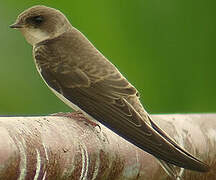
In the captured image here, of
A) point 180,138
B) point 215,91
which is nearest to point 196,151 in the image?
point 180,138

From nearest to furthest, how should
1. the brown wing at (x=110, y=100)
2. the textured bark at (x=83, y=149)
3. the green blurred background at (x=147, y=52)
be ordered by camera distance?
the textured bark at (x=83, y=149) → the brown wing at (x=110, y=100) → the green blurred background at (x=147, y=52)

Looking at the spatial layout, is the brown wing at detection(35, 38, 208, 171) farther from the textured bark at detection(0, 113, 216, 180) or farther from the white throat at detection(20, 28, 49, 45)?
the white throat at detection(20, 28, 49, 45)

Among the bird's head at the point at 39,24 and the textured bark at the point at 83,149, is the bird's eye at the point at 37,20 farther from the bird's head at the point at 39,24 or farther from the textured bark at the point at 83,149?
the textured bark at the point at 83,149

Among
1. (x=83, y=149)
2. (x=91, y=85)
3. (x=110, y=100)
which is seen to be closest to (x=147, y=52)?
(x=91, y=85)

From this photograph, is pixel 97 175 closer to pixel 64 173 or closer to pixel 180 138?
pixel 64 173

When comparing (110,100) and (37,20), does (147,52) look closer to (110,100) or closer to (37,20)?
(37,20)

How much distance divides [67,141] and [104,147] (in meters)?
0.20

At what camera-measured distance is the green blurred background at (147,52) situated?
4.77 m

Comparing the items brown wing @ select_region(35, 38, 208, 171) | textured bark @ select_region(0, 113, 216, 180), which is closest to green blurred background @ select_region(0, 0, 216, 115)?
brown wing @ select_region(35, 38, 208, 171)

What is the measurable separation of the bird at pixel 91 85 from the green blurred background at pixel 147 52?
25 centimetres

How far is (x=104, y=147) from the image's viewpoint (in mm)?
3180

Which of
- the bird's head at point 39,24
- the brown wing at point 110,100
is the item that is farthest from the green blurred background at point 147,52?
the brown wing at point 110,100

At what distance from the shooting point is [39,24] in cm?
460

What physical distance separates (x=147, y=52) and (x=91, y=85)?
76 centimetres
